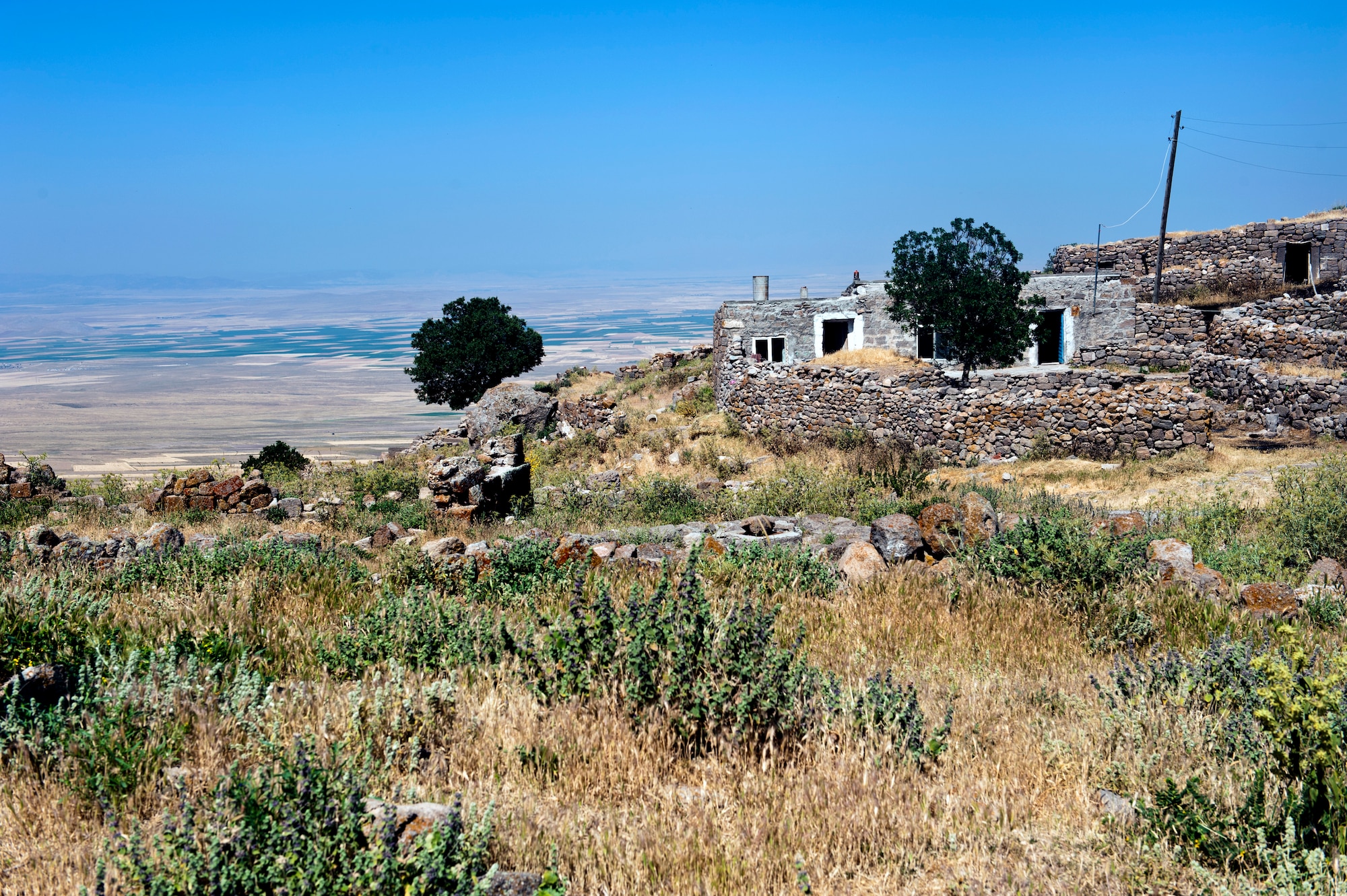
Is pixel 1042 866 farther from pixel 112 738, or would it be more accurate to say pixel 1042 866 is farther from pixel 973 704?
pixel 112 738

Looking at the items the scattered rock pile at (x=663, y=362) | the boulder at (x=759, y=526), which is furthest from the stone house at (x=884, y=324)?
the boulder at (x=759, y=526)

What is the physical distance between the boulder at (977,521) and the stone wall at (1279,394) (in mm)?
14219

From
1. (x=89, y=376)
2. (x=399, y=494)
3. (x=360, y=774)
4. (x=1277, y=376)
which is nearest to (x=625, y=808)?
(x=360, y=774)

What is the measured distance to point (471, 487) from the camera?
13.0m

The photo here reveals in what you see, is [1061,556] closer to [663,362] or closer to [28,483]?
[28,483]

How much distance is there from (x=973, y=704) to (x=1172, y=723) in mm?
887

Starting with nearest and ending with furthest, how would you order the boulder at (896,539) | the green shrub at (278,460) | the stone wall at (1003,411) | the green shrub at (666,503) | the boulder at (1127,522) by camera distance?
1. the boulder at (896,539)
2. the boulder at (1127,522)
3. the green shrub at (666,503)
4. the stone wall at (1003,411)
5. the green shrub at (278,460)

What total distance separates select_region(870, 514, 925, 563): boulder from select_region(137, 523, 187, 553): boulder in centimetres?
661

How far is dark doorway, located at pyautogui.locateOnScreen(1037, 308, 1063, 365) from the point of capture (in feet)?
92.6

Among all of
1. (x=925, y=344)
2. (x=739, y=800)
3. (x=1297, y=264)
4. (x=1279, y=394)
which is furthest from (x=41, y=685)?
(x=1297, y=264)

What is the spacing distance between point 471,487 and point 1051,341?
74.1 ft

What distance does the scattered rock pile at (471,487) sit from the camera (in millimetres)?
12805

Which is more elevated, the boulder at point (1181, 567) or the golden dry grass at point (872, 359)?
the golden dry grass at point (872, 359)

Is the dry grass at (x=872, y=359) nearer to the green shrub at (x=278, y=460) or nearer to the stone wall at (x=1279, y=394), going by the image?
the stone wall at (x=1279, y=394)
